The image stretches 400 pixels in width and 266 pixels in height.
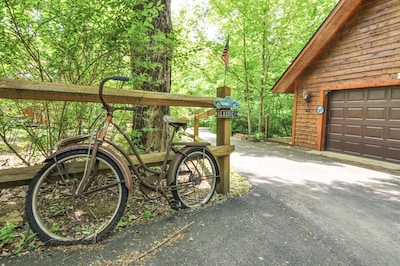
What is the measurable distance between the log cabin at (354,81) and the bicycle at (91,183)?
534cm

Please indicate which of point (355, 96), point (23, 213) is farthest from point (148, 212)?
point (355, 96)

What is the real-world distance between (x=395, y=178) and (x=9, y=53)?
5.88 meters

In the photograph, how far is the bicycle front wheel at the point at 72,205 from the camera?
1.56 meters

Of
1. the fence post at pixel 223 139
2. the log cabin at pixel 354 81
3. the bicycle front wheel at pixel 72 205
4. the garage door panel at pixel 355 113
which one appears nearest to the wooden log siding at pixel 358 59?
the log cabin at pixel 354 81

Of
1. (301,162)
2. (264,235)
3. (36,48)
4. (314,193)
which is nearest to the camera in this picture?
(264,235)

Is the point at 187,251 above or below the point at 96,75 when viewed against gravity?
below

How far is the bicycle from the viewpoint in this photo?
1.59 meters

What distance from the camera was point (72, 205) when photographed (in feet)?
7.06

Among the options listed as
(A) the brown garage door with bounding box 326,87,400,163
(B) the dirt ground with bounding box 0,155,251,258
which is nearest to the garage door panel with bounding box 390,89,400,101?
(A) the brown garage door with bounding box 326,87,400,163

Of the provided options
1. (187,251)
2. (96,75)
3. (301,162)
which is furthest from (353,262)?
(301,162)

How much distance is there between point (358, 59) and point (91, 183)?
7.17m

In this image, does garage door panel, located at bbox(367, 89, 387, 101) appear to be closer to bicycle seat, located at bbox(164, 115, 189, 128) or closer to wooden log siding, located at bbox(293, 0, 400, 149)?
wooden log siding, located at bbox(293, 0, 400, 149)

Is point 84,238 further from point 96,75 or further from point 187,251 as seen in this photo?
point 96,75

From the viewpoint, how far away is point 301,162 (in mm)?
5156
